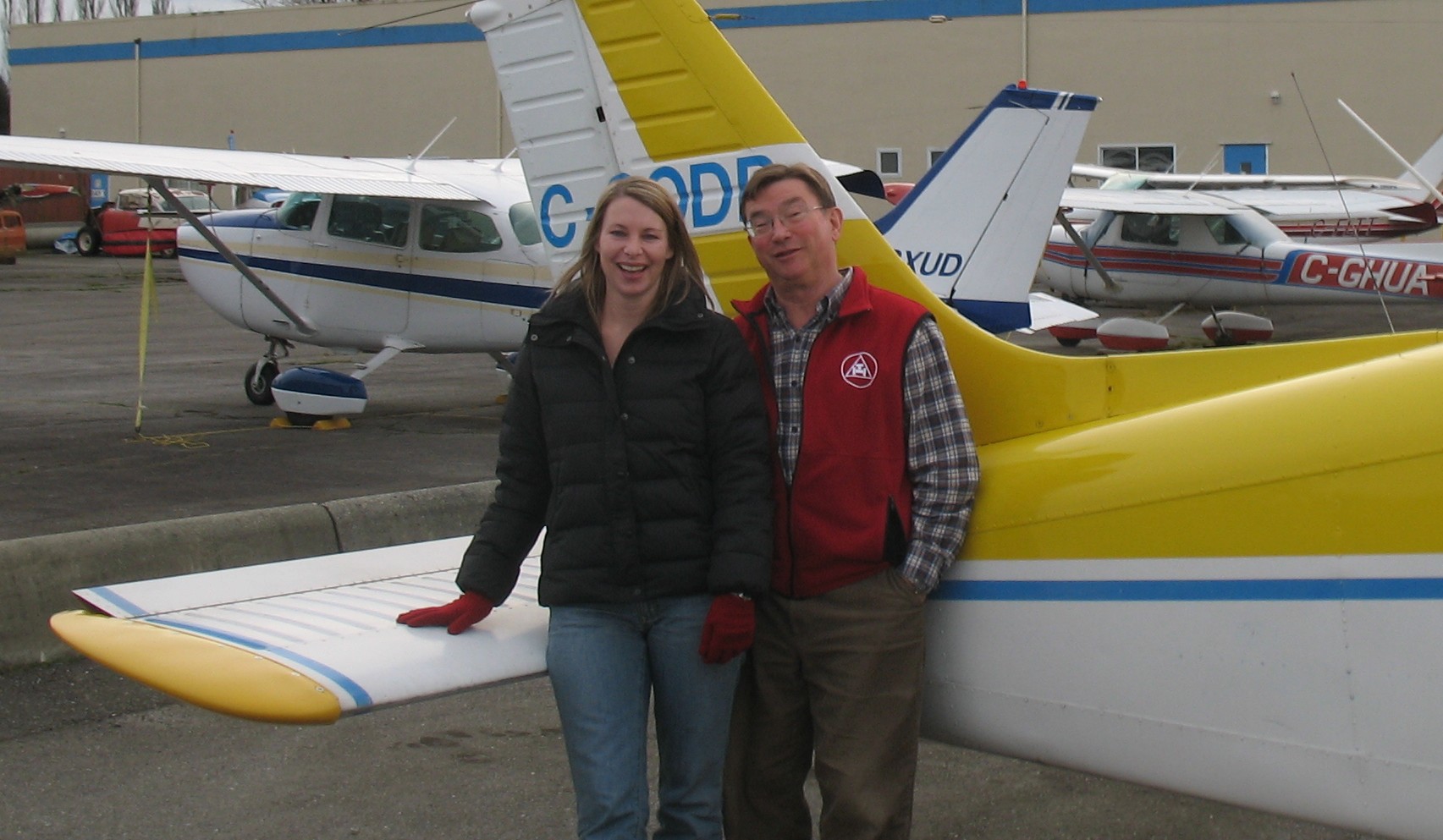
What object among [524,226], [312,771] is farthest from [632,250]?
[524,226]

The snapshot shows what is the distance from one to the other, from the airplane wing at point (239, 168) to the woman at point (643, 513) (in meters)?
7.75

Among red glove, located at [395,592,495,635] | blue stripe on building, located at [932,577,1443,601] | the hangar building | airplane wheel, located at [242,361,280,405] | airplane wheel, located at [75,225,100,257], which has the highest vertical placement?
the hangar building

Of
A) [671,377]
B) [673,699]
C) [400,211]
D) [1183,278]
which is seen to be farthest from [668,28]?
[1183,278]

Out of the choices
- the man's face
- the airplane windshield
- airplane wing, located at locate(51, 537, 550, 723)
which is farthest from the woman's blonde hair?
the airplane windshield

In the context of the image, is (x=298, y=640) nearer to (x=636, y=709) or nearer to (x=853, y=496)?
(x=636, y=709)

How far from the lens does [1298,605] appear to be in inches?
94.5

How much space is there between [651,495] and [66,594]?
10.9 ft

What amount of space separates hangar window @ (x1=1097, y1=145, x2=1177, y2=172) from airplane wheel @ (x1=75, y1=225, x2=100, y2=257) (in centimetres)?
2257

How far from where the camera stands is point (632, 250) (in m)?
2.73

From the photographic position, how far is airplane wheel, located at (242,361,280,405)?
1132 centimetres

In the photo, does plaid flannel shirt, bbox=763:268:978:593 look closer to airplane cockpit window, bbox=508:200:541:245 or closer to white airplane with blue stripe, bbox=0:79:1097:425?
white airplane with blue stripe, bbox=0:79:1097:425

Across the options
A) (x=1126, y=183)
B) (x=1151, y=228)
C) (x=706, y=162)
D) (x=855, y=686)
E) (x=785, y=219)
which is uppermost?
(x=1126, y=183)

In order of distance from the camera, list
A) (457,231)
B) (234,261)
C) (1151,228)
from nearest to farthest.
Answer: (234,261) < (457,231) < (1151,228)

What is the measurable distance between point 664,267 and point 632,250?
0.09 metres
